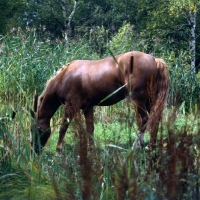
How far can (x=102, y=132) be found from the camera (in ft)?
23.3

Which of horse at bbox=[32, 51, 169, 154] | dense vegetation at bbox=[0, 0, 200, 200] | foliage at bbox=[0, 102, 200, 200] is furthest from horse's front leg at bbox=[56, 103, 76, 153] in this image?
horse at bbox=[32, 51, 169, 154]

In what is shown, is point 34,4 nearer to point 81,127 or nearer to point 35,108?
point 35,108

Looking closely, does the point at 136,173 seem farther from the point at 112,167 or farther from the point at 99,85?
the point at 99,85

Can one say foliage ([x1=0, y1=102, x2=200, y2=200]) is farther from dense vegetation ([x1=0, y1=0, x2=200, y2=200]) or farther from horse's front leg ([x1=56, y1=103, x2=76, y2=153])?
horse's front leg ([x1=56, y1=103, x2=76, y2=153])

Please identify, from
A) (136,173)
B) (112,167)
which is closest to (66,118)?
(112,167)

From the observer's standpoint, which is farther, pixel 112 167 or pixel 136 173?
pixel 112 167

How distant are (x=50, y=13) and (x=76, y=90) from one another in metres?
31.2

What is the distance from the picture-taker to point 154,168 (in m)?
4.14

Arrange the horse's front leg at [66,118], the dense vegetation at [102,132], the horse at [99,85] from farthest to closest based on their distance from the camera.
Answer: the horse at [99,85]
the horse's front leg at [66,118]
the dense vegetation at [102,132]

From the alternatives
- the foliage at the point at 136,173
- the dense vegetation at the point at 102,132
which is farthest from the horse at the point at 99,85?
the foliage at the point at 136,173

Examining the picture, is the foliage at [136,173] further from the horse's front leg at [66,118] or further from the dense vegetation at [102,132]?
the horse's front leg at [66,118]

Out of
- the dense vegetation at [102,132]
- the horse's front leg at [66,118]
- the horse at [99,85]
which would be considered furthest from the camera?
the horse at [99,85]

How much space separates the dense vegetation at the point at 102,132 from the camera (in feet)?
12.2

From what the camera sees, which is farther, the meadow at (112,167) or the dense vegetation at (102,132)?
the dense vegetation at (102,132)
